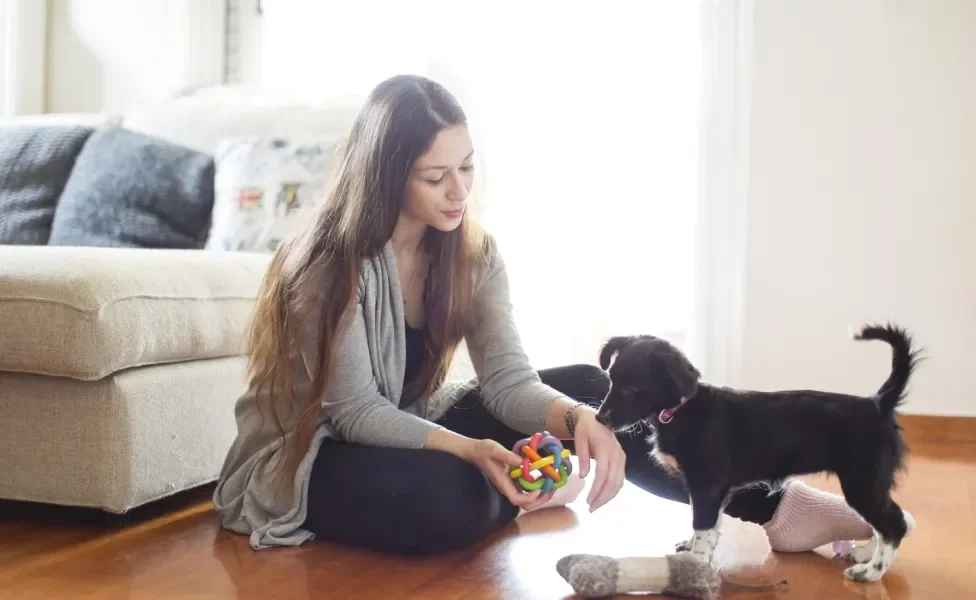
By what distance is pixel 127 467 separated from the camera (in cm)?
175

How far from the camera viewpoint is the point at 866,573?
4.89ft

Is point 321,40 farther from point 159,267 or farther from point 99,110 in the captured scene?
point 159,267

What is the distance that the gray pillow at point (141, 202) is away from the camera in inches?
97.1

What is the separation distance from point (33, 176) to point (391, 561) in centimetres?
169

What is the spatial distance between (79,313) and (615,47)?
2.05 meters

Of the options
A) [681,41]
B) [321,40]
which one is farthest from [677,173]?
[321,40]

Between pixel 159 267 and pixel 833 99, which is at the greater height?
pixel 833 99

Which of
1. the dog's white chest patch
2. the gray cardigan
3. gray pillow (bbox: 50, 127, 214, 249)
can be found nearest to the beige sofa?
the gray cardigan

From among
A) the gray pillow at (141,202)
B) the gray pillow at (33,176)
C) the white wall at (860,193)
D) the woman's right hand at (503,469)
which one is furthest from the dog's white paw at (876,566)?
the gray pillow at (33,176)

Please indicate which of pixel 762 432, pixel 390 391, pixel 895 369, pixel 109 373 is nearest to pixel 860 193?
pixel 895 369

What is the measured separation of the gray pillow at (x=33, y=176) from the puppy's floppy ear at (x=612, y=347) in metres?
1.73

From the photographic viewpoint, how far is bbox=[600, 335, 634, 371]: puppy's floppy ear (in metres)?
1.50

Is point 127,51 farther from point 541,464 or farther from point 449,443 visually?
point 541,464

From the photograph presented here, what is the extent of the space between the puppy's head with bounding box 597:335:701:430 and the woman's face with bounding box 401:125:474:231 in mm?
414
